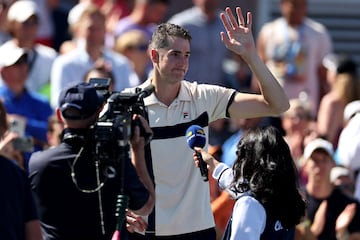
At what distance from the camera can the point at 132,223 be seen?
7094 mm

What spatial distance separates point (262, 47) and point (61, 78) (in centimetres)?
233

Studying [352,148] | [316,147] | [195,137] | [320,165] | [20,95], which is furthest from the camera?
[20,95]

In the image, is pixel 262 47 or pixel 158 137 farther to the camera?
pixel 262 47

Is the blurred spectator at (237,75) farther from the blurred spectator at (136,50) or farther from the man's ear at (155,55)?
the man's ear at (155,55)

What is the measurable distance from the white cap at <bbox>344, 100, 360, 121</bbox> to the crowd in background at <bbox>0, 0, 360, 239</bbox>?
21 mm

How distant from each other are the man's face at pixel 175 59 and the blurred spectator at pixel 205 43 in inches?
189

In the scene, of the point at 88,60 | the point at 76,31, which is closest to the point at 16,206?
the point at 88,60

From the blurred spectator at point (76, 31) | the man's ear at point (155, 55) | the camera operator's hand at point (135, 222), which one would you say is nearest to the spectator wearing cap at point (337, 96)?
the blurred spectator at point (76, 31)

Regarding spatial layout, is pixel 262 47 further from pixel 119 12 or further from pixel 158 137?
pixel 158 137

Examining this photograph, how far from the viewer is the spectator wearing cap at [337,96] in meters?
11.7

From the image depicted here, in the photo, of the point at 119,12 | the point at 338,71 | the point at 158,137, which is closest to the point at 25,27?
the point at 119,12

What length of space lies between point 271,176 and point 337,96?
5.54m

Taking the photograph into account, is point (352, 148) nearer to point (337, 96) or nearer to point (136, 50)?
point (337, 96)

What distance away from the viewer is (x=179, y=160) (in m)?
7.33
